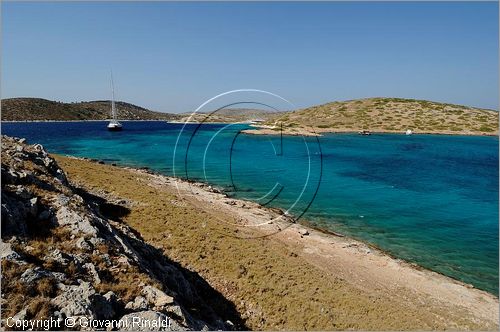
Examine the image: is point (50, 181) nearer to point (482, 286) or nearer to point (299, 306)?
point (299, 306)

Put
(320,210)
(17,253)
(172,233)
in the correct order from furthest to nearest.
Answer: (320,210) < (172,233) < (17,253)

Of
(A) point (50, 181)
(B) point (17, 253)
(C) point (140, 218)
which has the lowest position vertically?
(C) point (140, 218)

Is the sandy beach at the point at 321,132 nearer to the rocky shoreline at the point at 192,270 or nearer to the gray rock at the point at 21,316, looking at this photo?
the rocky shoreline at the point at 192,270

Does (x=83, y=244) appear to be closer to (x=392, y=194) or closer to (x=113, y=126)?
(x=392, y=194)

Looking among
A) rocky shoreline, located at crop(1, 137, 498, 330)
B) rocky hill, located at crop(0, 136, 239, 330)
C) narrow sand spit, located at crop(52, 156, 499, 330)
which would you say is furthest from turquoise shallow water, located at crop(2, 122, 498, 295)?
rocky hill, located at crop(0, 136, 239, 330)

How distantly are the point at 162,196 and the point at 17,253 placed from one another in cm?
2668

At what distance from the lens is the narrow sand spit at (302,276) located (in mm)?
17797

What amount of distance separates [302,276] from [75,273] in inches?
572

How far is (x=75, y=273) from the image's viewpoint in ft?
37.6

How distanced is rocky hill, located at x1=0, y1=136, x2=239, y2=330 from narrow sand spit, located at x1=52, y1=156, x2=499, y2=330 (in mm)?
2786

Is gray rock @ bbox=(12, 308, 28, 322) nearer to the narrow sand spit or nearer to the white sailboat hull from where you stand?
the narrow sand spit

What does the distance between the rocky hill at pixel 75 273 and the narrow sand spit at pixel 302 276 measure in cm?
279

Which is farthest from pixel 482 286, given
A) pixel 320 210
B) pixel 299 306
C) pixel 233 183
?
pixel 233 183

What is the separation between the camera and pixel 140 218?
28.3 m
